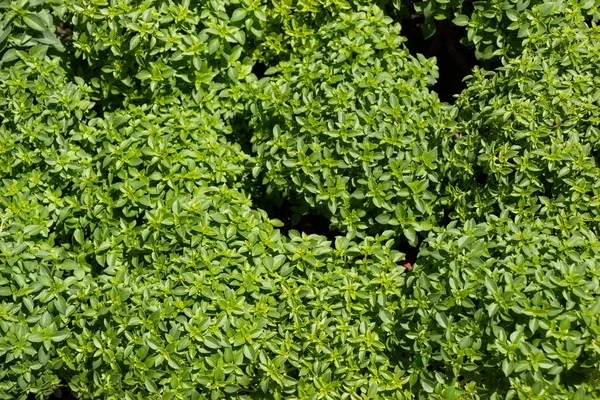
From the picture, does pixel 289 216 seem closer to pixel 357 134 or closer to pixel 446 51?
pixel 357 134

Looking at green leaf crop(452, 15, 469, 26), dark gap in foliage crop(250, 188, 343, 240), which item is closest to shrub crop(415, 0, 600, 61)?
green leaf crop(452, 15, 469, 26)

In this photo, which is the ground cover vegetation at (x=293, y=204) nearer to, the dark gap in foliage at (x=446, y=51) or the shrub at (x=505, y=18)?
the shrub at (x=505, y=18)

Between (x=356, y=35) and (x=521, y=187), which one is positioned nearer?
(x=521, y=187)

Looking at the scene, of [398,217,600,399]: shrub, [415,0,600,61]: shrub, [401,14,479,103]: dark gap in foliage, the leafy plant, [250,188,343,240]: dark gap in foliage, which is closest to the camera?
[398,217,600,399]: shrub

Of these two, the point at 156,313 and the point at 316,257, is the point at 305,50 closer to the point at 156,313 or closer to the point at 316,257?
the point at 316,257

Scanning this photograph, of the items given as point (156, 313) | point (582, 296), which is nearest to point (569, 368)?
point (582, 296)

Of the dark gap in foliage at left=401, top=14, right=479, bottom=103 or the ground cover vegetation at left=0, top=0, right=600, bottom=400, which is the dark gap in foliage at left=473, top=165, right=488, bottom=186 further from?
the dark gap in foliage at left=401, top=14, right=479, bottom=103

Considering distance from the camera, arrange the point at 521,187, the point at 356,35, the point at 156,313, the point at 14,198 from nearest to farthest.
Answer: the point at 156,313 → the point at 521,187 → the point at 14,198 → the point at 356,35
